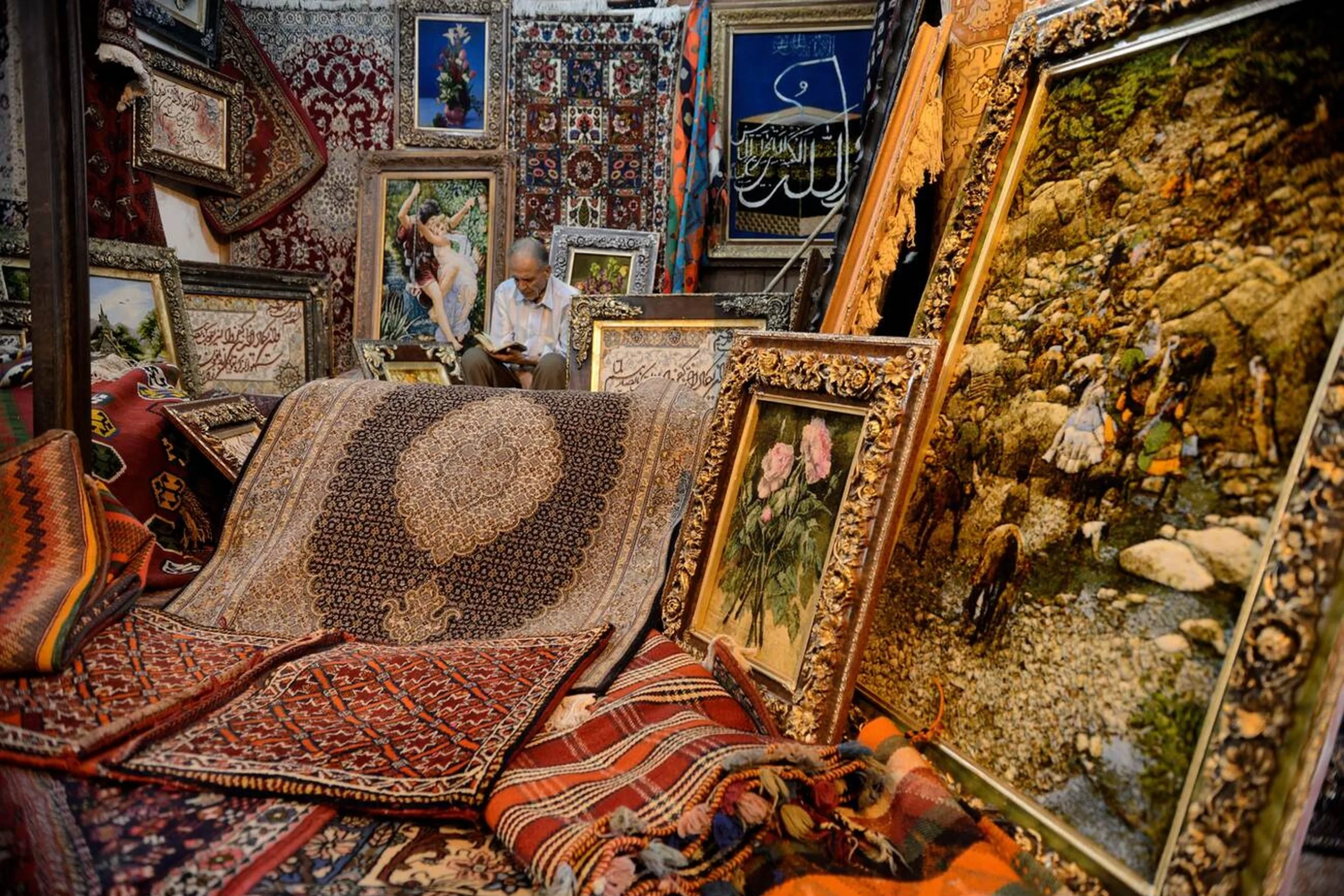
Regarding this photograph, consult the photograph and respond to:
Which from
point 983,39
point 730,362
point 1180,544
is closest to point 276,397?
point 730,362

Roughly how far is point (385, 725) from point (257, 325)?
403 centimetres

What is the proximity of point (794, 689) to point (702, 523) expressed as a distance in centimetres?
48

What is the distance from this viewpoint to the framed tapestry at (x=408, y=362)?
441cm

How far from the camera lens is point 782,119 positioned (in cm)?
543

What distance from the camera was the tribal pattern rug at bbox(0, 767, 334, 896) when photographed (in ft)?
3.39

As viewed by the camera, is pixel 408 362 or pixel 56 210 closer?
pixel 56 210

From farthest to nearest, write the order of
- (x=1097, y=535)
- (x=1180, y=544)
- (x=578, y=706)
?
(x=578, y=706) → (x=1097, y=535) → (x=1180, y=544)

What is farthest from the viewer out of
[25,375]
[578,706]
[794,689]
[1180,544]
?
[25,375]

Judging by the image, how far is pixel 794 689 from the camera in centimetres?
143

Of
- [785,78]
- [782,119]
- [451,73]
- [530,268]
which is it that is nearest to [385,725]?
[530,268]

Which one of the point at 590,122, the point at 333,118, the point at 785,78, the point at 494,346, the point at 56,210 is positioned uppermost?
the point at 785,78

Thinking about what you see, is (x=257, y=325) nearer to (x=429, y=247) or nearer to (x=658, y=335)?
(x=429, y=247)

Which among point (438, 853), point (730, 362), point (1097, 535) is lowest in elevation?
point (438, 853)

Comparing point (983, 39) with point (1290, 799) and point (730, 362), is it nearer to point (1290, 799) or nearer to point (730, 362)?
point (730, 362)
